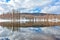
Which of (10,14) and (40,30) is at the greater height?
(10,14)

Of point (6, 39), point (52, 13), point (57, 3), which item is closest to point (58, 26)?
point (52, 13)

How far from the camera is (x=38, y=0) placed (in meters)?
1.70

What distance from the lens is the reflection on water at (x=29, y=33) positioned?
1660 mm

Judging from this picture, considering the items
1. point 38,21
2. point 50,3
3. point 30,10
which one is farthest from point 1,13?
point 50,3

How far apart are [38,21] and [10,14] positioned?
0.35m

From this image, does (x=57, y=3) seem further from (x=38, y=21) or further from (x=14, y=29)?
(x=14, y=29)

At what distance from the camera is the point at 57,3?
169 cm

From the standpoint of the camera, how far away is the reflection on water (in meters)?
1.66

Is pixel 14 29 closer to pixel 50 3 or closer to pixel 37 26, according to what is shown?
pixel 37 26

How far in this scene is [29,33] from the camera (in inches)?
65.5

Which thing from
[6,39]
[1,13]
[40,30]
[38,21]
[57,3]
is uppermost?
[57,3]

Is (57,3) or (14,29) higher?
(57,3)

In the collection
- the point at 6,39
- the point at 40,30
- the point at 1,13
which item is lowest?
the point at 6,39

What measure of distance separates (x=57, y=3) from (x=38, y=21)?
0.32 m
